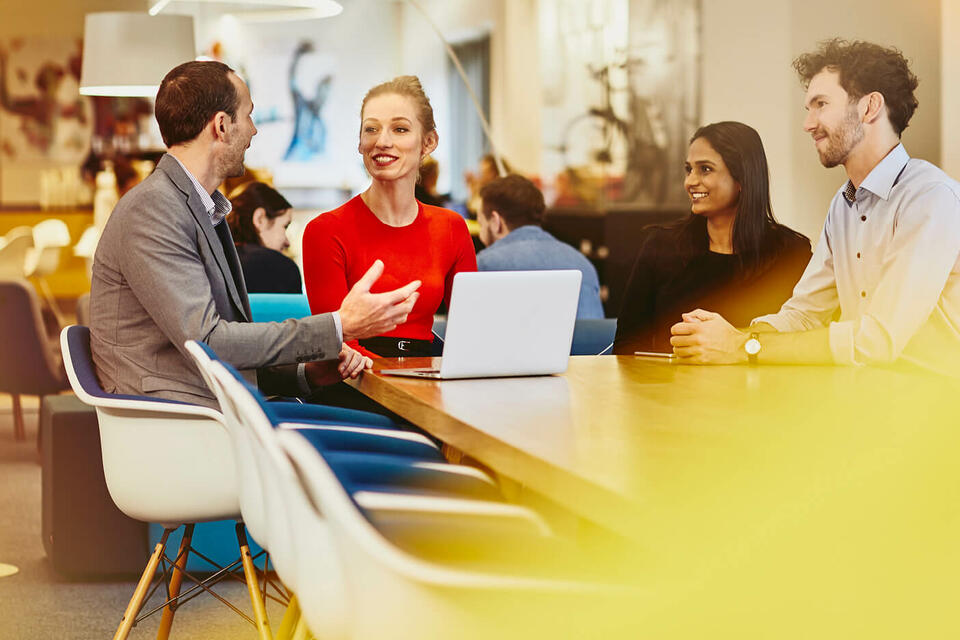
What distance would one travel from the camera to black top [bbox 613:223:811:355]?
124 inches

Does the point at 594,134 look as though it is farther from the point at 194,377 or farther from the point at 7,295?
the point at 194,377

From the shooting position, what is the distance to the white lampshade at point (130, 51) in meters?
4.59

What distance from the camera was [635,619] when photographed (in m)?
1.24

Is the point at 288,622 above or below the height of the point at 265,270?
below

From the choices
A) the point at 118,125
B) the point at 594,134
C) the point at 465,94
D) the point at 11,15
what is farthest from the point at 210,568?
the point at 11,15

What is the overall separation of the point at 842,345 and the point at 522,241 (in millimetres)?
2297

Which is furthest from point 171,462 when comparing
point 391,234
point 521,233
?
point 521,233

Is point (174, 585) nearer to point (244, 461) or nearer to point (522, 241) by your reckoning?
point (244, 461)

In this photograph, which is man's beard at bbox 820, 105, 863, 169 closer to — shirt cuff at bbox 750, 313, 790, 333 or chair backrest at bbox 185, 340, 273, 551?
shirt cuff at bbox 750, 313, 790, 333

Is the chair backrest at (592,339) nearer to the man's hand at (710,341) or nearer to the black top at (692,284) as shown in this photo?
the black top at (692,284)

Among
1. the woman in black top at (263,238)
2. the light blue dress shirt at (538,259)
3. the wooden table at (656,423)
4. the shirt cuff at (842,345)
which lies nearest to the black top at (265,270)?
the woman in black top at (263,238)

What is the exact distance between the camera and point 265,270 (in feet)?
13.8

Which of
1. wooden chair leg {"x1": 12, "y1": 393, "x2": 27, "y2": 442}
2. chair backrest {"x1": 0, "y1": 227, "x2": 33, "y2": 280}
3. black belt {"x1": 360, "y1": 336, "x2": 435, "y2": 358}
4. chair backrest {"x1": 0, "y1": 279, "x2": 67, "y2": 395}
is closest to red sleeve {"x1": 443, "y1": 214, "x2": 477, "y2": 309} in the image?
black belt {"x1": 360, "y1": 336, "x2": 435, "y2": 358}

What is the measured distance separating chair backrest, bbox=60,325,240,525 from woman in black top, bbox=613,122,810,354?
1331mm
